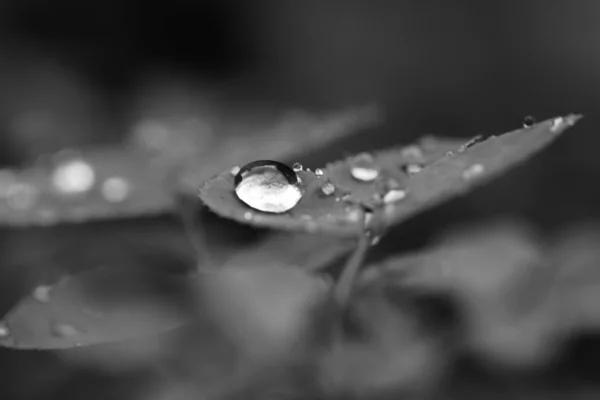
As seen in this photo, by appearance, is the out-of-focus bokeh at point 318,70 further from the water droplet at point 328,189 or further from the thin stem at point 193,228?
the water droplet at point 328,189

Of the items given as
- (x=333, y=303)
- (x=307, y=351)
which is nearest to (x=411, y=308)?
(x=307, y=351)

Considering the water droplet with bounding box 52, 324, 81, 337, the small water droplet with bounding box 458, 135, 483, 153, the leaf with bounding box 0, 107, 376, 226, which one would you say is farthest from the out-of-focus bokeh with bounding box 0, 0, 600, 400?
the water droplet with bounding box 52, 324, 81, 337

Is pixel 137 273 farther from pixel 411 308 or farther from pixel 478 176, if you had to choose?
pixel 478 176

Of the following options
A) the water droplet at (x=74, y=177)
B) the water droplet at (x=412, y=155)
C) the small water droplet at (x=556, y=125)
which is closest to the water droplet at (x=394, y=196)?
the water droplet at (x=412, y=155)

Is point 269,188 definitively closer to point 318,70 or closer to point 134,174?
point 134,174

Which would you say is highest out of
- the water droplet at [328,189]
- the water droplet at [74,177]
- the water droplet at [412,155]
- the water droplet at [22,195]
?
the water droplet at [74,177]

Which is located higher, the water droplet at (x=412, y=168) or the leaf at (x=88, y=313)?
the water droplet at (x=412, y=168)

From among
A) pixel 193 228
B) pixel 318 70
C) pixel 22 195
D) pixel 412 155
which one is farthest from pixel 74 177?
pixel 318 70
